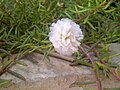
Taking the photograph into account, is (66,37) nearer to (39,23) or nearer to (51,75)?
(51,75)

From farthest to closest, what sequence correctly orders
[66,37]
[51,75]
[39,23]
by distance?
[39,23], [51,75], [66,37]

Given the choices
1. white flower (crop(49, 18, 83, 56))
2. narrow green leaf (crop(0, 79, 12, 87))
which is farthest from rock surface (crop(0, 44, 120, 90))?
white flower (crop(49, 18, 83, 56))

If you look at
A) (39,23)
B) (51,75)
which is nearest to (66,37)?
(51,75)

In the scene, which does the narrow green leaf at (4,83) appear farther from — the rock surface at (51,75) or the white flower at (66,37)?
the white flower at (66,37)

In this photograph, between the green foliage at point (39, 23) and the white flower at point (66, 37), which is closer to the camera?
the white flower at point (66, 37)

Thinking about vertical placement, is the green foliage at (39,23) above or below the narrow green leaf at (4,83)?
above

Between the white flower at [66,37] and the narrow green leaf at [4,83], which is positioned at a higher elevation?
the white flower at [66,37]

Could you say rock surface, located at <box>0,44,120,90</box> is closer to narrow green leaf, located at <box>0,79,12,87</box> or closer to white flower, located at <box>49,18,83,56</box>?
narrow green leaf, located at <box>0,79,12,87</box>

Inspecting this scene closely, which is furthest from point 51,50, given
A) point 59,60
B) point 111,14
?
point 111,14

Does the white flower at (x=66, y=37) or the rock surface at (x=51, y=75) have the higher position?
the white flower at (x=66, y=37)

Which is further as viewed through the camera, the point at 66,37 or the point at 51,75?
the point at 51,75

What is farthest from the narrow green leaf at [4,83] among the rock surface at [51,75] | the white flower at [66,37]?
the white flower at [66,37]
